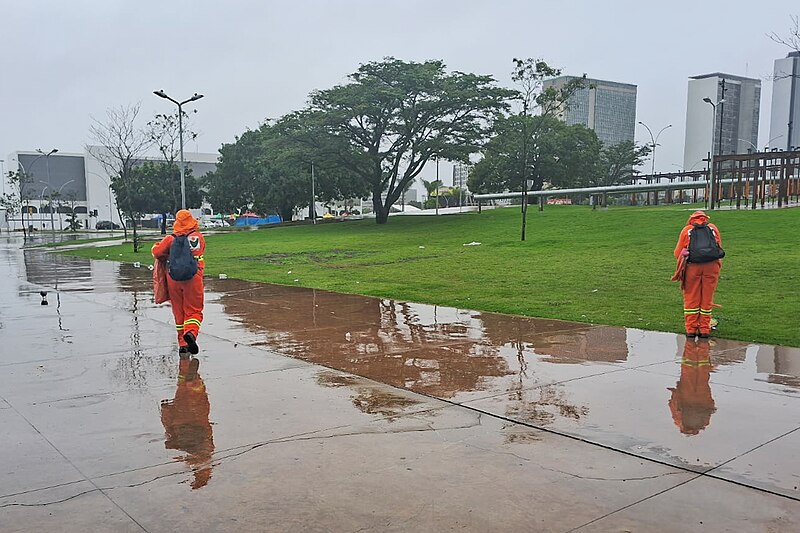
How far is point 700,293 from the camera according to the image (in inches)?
333

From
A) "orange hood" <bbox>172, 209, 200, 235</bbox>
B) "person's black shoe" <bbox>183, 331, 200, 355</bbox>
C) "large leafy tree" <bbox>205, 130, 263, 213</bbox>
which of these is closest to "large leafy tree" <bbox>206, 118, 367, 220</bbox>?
"large leafy tree" <bbox>205, 130, 263, 213</bbox>

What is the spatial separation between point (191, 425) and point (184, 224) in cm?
335

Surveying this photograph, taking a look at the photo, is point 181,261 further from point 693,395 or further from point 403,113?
point 403,113

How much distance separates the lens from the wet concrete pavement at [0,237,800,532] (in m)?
3.73

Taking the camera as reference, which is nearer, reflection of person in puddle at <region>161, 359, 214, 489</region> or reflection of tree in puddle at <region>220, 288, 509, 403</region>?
reflection of person in puddle at <region>161, 359, 214, 489</region>

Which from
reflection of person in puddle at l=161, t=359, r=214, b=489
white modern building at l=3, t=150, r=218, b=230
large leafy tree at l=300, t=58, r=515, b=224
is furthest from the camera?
white modern building at l=3, t=150, r=218, b=230

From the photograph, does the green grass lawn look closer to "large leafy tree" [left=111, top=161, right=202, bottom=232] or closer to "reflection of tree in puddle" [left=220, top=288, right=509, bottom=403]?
"reflection of tree in puddle" [left=220, top=288, right=509, bottom=403]

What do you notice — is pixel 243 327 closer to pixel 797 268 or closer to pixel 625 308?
pixel 625 308

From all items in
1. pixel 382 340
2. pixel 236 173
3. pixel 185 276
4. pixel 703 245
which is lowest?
pixel 382 340

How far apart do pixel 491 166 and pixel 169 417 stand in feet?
191

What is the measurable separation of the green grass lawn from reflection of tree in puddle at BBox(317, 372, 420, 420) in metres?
4.75

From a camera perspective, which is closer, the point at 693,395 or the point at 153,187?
the point at 693,395

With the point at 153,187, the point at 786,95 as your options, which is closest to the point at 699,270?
the point at 786,95

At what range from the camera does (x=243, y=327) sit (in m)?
9.93
